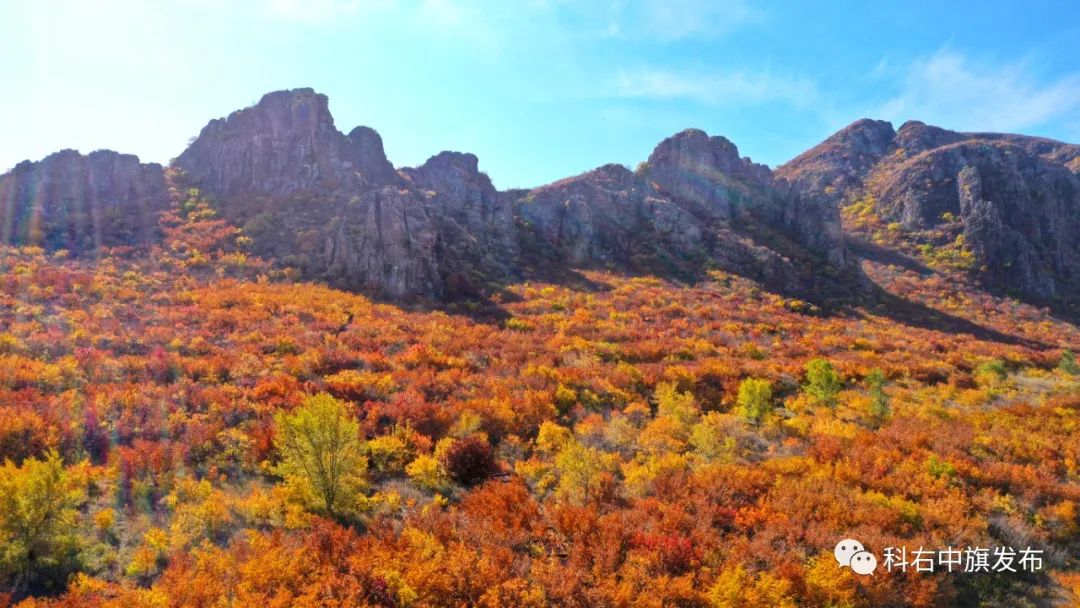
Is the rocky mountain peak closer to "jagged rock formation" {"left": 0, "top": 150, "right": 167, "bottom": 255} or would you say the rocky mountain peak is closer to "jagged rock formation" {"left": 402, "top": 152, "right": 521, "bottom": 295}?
"jagged rock formation" {"left": 0, "top": 150, "right": 167, "bottom": 255}

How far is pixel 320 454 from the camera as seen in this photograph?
964cm

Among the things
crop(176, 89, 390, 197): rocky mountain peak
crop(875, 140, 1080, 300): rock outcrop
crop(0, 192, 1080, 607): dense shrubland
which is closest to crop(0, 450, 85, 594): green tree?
crop(0, 192, 1080, 607): dense shrubland

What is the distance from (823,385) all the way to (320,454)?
55.5 ft

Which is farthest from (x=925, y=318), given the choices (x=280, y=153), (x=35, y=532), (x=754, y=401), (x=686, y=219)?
(x=280, y=153)

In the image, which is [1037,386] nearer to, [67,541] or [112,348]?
[67,541]

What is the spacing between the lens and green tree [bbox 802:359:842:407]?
56.6 ft

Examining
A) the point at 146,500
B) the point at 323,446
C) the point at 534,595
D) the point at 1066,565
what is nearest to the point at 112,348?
the point at 146,500

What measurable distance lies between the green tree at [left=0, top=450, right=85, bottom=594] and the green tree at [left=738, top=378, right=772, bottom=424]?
16.5m

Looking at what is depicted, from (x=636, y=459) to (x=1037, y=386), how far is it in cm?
2066

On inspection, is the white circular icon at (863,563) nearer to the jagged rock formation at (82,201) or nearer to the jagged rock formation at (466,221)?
the jagged rock formation at (466,221)

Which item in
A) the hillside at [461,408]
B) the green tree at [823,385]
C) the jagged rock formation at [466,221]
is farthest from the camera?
the jagged rock formation at [466,221]

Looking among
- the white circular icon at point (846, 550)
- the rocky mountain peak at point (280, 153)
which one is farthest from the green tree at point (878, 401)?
the rocky mountain peak at point (280, 153)

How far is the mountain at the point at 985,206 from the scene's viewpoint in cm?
5141

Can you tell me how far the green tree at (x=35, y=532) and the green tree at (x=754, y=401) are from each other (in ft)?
54.3
